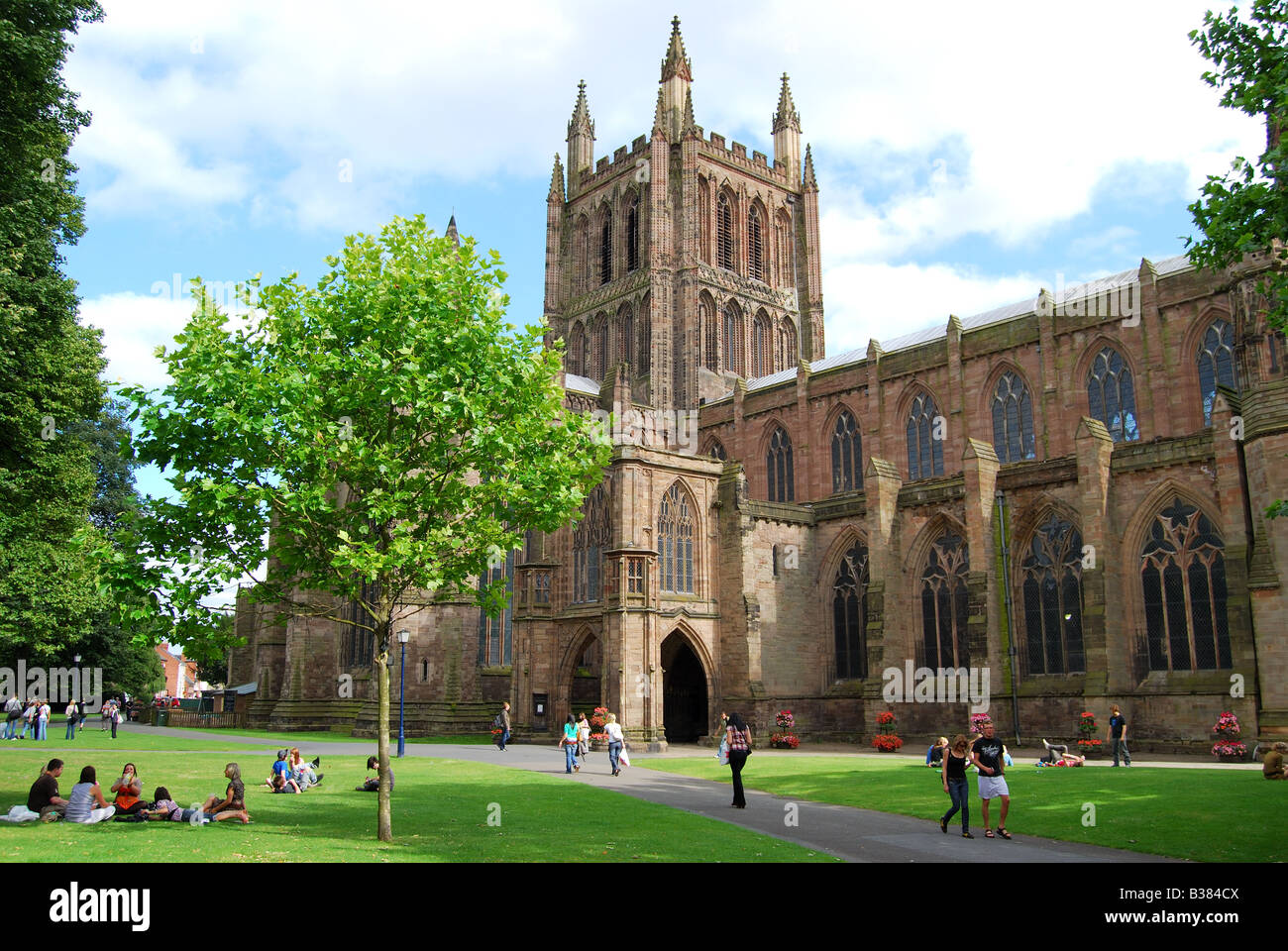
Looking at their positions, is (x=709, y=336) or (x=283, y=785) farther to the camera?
(x=709, y=336)

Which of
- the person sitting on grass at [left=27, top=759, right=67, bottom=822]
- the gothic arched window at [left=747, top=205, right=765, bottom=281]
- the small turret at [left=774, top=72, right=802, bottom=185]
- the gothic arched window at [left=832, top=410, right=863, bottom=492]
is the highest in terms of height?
the small turret at [left=774, top=72, right=802, bottom=185]

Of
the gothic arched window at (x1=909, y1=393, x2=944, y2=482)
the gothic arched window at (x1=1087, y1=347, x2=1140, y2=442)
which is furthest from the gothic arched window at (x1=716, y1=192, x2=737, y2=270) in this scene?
the gothic arched window at (x1=1087, y1=347, x2=1140, y2=442)

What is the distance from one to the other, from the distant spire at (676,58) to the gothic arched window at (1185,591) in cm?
5253

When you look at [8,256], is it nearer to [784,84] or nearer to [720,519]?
[720,519]

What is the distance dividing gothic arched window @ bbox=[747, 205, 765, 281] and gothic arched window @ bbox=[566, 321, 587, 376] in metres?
13.5

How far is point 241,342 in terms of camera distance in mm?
15844

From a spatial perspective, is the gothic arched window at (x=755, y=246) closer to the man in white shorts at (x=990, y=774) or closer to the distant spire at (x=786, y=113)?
the distant spire at (x=786, y=113)

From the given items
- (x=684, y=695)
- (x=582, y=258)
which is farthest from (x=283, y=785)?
(x=582, y=258)

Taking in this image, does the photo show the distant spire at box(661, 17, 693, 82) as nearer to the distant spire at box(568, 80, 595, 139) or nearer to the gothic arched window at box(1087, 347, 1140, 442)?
the distant spire at box(568, 80, 595, 139)

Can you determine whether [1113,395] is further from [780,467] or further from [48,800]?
[48,800]

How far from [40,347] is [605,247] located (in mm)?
55548

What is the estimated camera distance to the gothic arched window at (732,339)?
2753 inches

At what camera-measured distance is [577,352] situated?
75.6 metres

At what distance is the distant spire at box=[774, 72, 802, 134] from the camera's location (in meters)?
79.1
